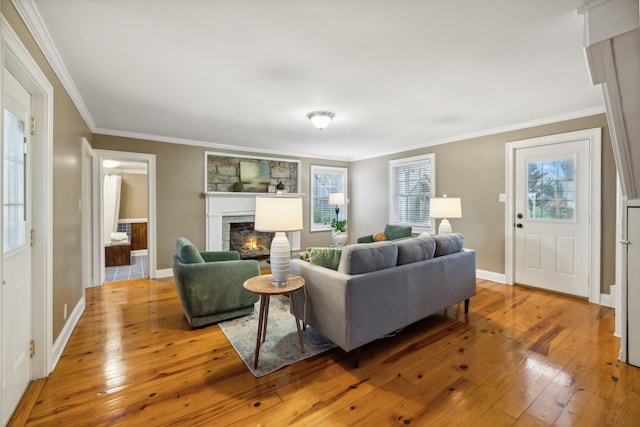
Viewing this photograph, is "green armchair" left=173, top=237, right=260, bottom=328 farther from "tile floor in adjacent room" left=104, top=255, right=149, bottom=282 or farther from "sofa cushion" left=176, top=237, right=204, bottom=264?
"tile floor in adjacent room" left=104, top=255, right=149, bottom=282

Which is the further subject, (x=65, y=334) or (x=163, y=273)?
(x=163, y=273)

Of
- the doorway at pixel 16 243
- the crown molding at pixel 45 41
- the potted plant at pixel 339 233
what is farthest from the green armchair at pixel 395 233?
the crown molding at pixel 45 41

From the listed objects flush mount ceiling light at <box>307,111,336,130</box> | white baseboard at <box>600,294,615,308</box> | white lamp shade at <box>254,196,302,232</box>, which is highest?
flush mount ceiling light at <box>307,111,336,130</box>

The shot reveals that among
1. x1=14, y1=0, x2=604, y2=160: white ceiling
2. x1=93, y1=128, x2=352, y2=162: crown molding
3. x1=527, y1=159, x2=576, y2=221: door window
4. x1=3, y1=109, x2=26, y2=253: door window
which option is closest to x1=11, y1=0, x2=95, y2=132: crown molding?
x1=14, y1=0, x2=604, y2=160: white ceiling

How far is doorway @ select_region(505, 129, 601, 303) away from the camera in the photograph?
3.36 m

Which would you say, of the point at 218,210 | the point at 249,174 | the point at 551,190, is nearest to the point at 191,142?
the point at 249,174

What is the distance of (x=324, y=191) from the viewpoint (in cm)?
651

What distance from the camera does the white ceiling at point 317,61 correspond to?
1.66 m

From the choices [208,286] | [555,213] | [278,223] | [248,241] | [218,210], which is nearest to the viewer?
[278,223]

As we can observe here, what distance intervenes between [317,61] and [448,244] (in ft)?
7.13

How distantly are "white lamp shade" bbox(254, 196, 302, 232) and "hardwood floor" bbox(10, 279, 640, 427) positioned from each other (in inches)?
41.7

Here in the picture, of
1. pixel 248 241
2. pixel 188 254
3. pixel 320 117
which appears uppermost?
pixel 320 117

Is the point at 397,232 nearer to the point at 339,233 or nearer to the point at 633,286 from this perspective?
the point at 339,233

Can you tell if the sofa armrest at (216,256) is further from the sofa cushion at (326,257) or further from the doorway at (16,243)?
the doorway at (16,243)
